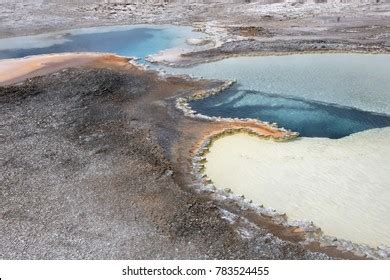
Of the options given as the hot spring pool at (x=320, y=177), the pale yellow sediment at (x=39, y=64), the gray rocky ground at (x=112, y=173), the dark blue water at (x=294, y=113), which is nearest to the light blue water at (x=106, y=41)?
the pale yellow sediment at (x=39, y=64)

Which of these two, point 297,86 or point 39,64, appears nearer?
point 297,86

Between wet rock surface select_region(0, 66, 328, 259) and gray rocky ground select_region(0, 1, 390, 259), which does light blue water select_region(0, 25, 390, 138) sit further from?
wet rock surface select_region(0, 66, 328, 259)

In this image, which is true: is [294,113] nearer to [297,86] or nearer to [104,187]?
[297,86]

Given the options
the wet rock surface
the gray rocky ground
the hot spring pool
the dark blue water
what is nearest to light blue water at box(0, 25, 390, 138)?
the dark blue water

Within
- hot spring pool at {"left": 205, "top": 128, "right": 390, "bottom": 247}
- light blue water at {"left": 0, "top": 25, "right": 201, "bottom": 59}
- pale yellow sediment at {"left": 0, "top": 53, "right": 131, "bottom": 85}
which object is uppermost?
light blue water at {"left": 0, "top": 25, "right": 201, "bottom": 59}

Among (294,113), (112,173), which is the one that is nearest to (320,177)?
(294,113)

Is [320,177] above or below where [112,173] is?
below

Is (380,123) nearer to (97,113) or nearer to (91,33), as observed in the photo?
(97,113)
